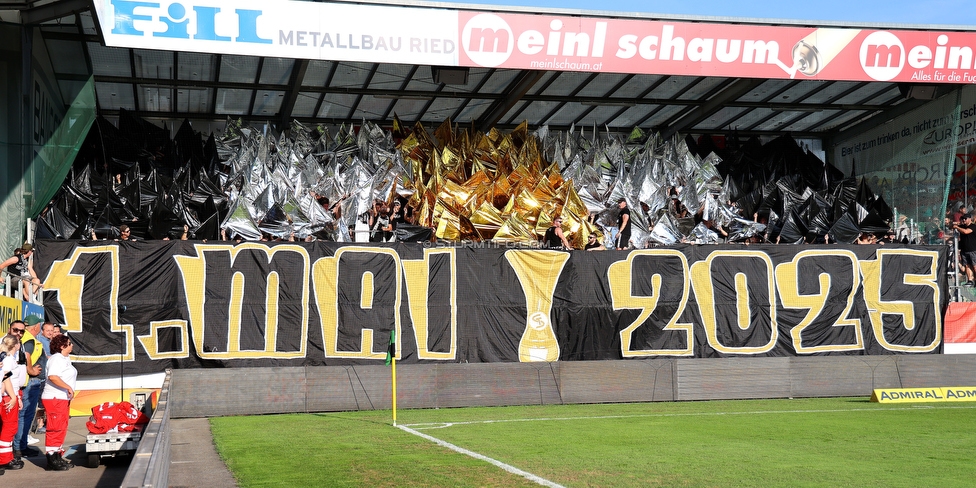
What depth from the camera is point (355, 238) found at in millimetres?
23438

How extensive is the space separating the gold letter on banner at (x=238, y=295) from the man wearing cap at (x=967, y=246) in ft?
58.3

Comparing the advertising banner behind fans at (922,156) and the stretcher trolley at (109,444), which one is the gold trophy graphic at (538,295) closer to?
the stretcher trolley at (109,444)

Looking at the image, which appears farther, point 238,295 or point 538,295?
point 538,295

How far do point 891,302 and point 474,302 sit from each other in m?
10.6

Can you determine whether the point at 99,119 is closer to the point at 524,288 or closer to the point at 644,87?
the point at 524,288

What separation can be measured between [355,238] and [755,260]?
1001 cm

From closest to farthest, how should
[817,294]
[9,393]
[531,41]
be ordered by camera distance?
[9,393] → [531,41] → [817,294]

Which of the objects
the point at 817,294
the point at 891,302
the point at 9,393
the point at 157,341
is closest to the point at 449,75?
the point at 157,341

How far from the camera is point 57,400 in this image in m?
11.6

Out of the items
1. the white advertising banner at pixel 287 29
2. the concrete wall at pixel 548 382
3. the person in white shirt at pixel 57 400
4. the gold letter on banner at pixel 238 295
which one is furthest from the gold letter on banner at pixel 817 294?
the person in white shirt at pixel 57 400

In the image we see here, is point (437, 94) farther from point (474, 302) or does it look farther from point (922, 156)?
point (922, 156)

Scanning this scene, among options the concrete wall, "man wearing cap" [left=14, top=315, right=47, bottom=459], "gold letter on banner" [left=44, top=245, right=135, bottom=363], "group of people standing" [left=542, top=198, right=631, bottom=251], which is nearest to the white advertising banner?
"gold letter on banner" [left=44, top=245, right=135, bottom=363]

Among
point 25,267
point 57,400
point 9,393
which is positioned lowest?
point 57,400

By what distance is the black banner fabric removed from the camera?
18141mm
